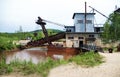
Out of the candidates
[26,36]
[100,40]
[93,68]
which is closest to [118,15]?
[100,40]

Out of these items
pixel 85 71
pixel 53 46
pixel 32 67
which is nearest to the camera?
pixel 85 71

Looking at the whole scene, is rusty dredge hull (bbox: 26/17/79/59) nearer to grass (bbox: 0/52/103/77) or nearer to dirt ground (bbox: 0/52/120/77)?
grass (bbox: 0/52/103/77)

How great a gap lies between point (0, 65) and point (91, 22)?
141ft

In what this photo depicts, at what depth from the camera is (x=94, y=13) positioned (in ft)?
204

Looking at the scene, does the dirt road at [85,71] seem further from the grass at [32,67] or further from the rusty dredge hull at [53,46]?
the rusty dredge hull at [53,46]

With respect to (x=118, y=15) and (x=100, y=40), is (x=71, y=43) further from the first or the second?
(x=118, y=15)

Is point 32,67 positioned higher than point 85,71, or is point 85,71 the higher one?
point 32,67

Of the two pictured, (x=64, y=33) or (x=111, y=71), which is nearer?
(x=111, y=71)

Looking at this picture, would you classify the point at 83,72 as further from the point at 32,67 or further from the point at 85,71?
the point at 32,67

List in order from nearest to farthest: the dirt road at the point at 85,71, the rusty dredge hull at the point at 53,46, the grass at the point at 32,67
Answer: the dirt road at the point at 85,71
the grass at the point at 32,67
the rusty dredge hull at the point at 53,46

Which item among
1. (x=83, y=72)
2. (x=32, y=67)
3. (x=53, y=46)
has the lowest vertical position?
(x=53, y=46)

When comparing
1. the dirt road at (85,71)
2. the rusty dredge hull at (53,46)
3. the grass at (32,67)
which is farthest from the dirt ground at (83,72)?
the rusty dredge hull at (53,46)

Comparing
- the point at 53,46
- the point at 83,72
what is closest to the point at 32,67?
the point at 83,72

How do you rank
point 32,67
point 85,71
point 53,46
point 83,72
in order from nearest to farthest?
point 83,72 < point 85,71 < point 32,67 < point 53,46
